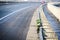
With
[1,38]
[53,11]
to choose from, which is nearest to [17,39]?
[1,38]

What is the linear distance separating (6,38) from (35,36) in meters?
2.29

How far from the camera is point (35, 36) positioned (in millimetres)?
16188

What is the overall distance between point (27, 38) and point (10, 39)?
4.32 feet

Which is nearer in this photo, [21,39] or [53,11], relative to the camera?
[21,39]

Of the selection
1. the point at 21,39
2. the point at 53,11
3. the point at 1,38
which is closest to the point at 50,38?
the point at 21,39

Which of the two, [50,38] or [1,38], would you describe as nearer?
[1,38]

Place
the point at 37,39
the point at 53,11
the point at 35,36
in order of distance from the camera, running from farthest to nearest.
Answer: the point at 53,11
the point at 35,36
the point at 37,39

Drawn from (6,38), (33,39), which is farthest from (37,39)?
(6,38)

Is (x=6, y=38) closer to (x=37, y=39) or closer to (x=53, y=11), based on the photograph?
(x=37, y=39)

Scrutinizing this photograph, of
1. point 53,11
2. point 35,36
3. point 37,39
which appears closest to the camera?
point 37,39

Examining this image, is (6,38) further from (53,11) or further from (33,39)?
(53,11)

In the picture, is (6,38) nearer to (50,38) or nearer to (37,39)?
(37,39)

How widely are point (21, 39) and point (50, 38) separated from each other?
2690mm

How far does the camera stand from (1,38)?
15.9m
